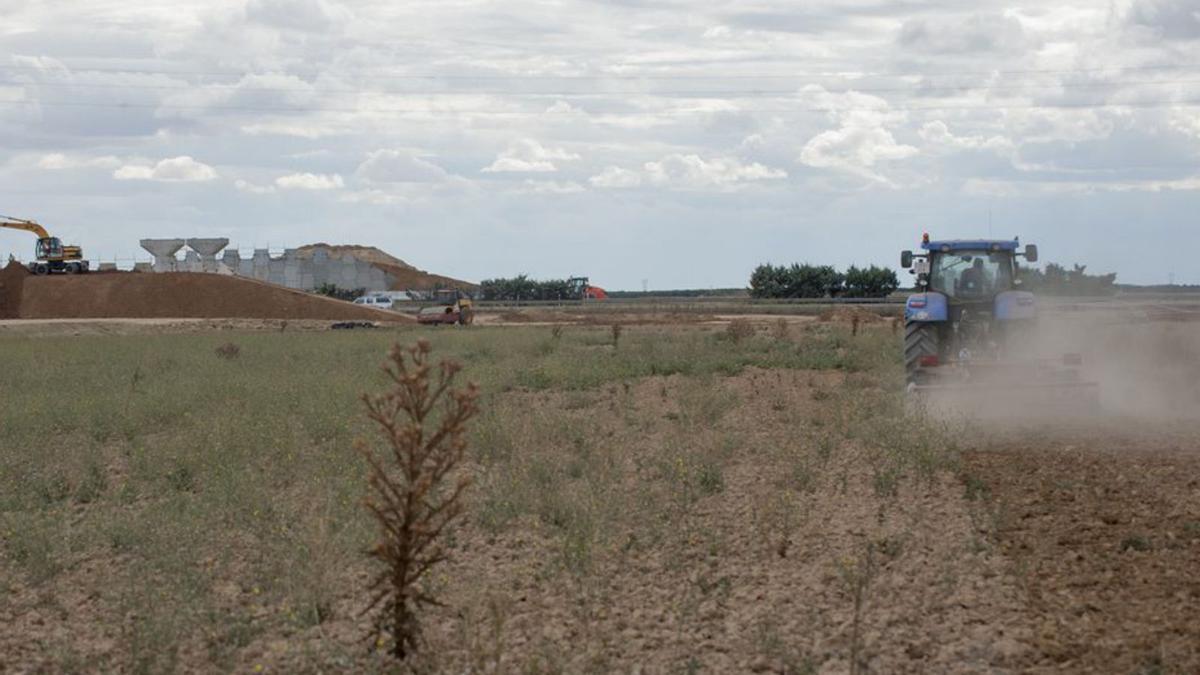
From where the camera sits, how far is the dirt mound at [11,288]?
67.1 metres

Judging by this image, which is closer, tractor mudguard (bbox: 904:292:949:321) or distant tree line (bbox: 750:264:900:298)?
tractor mudguard (bbox: 904:292:949:321)

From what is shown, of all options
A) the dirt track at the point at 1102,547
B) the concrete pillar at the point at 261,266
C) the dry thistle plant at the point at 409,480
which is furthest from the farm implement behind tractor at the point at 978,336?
the concrete pillar at the point at 261,266

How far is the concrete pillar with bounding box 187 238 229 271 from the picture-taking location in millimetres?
86562

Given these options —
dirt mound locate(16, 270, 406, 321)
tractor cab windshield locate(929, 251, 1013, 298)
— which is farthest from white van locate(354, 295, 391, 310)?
tractor cab windshield locate(929, 251, 1013, 298)

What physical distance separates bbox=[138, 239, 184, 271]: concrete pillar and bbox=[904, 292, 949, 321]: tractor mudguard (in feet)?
236

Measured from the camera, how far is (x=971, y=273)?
2080cm

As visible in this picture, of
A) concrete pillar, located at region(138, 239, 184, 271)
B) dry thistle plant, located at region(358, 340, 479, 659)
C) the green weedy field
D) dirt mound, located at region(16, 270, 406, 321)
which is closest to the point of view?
dry thistle plant, located at region(358, 340, 479, 659)

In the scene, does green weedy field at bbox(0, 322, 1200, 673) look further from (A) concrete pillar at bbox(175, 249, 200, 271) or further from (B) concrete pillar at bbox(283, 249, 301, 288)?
(B) concrete pillar at bbox(283, 249, 301, 288)

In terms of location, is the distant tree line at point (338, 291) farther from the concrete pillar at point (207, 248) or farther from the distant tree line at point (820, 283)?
the distant tree line at point (820, 283)

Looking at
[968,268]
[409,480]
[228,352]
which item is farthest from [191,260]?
[409,480]

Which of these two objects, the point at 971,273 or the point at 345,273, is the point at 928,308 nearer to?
the point at 971,273

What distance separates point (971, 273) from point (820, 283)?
60919mm

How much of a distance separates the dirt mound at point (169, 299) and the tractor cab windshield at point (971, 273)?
45470mm

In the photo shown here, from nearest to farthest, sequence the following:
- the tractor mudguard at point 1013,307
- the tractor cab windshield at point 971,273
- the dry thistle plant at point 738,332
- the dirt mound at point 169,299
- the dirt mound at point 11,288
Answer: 1. the tractor mudguard at point 1013,307
2. the tractor cab windshield at point 971,273
3. the dry thistle plant at point 738,332
4. the dirt mound at point 169,299
5. the dirt mound at point 11,288
